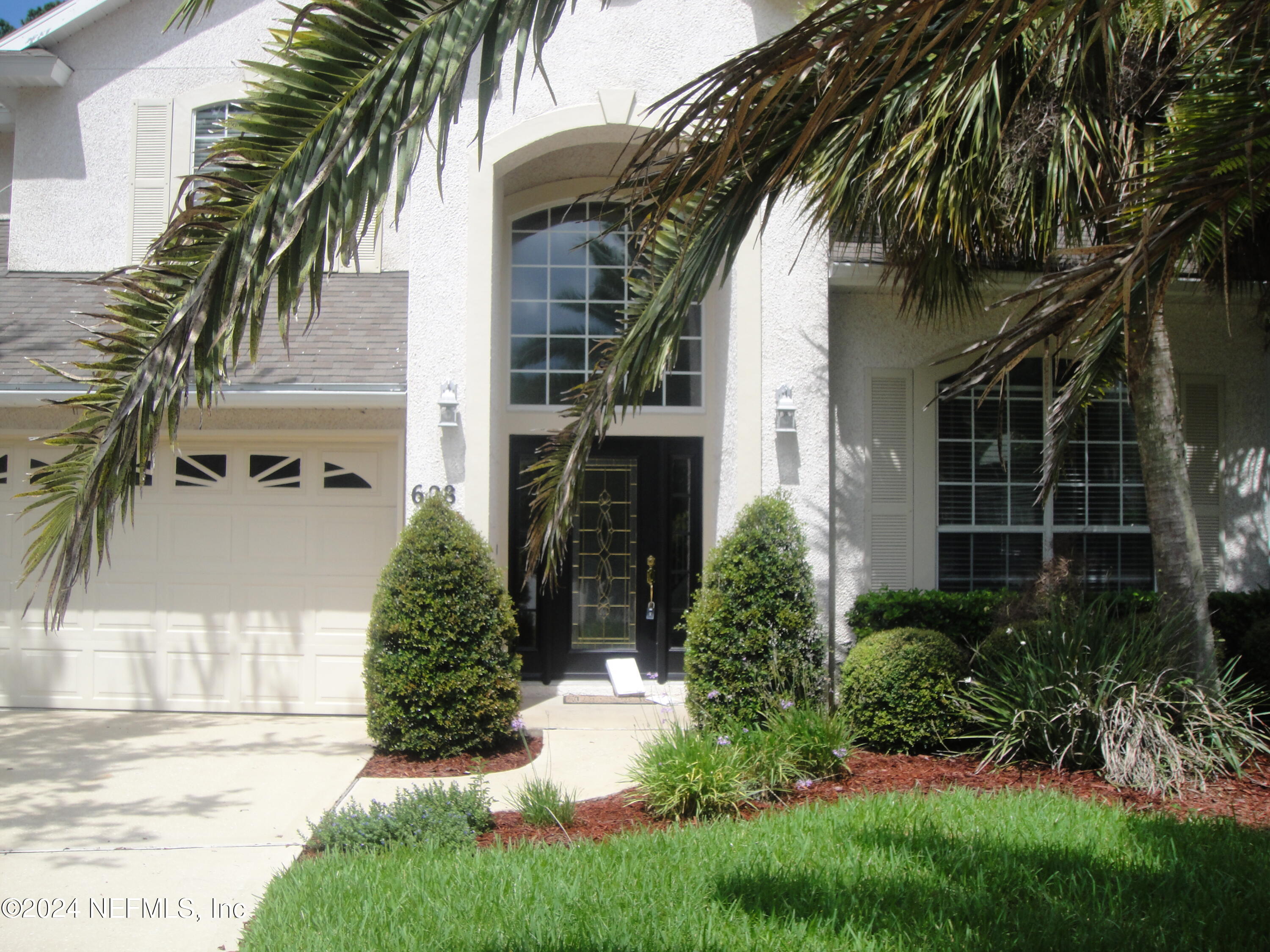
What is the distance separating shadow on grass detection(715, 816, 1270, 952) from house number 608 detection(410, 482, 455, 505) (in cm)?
441

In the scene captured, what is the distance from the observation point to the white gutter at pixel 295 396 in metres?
8.15

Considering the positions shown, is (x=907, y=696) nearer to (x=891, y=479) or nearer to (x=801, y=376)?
(x=891, y=479)

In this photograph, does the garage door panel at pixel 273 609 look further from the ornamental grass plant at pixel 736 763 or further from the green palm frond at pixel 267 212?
the green palm frond at pixel 267 212

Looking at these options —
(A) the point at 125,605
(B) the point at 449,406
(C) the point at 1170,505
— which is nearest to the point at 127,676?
(A) the point at 125,605

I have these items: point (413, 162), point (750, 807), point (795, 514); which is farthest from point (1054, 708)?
point (413, 162)

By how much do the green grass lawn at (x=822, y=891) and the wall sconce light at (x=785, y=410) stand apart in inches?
150

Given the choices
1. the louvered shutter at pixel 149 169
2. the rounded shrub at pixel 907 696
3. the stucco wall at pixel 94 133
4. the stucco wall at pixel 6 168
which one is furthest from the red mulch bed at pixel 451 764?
the stucco wall at pixel 6 168

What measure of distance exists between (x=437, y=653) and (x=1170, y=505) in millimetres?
5077

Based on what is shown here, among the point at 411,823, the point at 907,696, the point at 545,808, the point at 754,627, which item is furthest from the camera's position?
the point at 754,627

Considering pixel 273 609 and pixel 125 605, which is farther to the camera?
pixel 125 605

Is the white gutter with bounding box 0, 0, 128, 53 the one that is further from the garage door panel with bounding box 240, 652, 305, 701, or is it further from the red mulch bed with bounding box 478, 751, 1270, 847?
the red mulch bed with bounding box 478, 751, 1270, 847

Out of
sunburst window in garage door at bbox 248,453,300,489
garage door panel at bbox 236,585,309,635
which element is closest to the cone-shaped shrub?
garage door panel at bbox 236,585,309,635

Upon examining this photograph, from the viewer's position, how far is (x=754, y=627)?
7570 mm

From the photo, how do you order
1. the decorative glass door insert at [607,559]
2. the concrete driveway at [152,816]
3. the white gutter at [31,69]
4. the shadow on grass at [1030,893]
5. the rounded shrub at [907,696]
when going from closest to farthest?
the shadow on grass at [1030,893]
the concrete driveway at [152,816]
the rounded shrub at [907,696]
the white gutter at [31,69]
the decorative glass door insert at [607,559]
